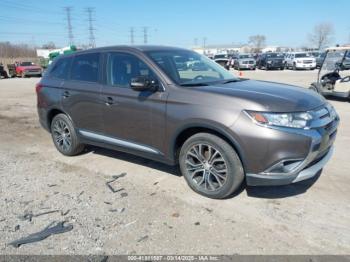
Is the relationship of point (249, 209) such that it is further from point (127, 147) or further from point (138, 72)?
point (138, 72)

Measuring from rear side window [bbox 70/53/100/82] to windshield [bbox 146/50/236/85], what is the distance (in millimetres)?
1004

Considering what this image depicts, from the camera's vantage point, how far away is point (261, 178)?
379 cm

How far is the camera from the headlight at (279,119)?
367 centimetres

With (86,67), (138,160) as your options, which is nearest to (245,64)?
(138,160)

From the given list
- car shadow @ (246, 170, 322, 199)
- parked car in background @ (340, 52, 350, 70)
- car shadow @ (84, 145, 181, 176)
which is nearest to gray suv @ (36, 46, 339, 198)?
car shadow @ (246, 170, 322, 199)

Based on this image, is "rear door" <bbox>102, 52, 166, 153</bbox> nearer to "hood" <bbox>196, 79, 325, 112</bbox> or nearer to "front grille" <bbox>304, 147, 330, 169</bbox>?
"hood" <bbox>196, 79, 325, 112</bbox>

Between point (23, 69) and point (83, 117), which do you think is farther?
point (23, 69)

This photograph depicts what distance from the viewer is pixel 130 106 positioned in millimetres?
4746

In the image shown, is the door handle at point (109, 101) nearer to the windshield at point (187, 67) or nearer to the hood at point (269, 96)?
the windshield at point (187, 67)

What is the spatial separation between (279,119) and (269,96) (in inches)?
14.8

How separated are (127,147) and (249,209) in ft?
6.40

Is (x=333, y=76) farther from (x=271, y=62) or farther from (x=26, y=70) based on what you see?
(x=26, y=70)

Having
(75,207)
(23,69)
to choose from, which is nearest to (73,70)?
(75,207)

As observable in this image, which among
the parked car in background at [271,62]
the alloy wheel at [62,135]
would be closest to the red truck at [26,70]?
the parked car in background at [271,62]
